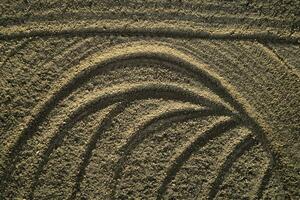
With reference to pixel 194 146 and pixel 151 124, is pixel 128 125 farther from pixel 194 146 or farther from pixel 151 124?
pixel 194 146

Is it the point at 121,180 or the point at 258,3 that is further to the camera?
the point at 258,3

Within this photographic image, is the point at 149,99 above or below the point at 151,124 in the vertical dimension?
above

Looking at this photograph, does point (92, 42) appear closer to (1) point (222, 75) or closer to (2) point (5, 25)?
(2) point (5, 25)

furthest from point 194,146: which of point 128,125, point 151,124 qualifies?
point 128,125

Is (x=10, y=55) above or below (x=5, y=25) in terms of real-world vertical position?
below

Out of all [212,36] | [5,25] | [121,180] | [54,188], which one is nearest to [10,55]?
[5,25]
